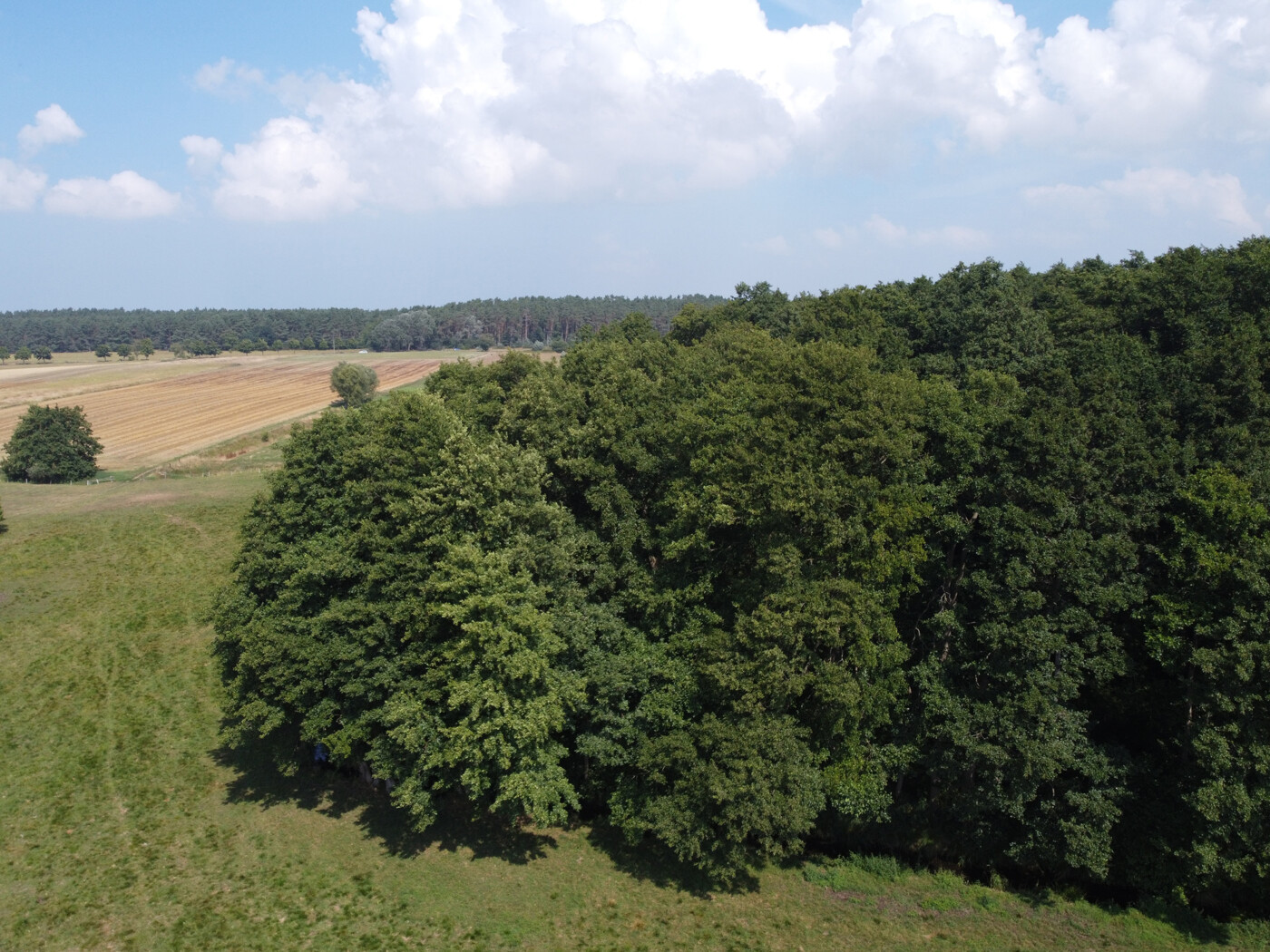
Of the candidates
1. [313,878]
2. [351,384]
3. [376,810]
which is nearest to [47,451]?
[351,384]

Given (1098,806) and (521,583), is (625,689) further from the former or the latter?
(1098,806)

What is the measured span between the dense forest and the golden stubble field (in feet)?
189

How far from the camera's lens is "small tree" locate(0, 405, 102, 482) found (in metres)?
70.1

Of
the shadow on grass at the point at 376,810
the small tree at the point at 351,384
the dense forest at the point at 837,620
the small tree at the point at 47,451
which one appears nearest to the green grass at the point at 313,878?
the shadow on grass at the point at 376,810

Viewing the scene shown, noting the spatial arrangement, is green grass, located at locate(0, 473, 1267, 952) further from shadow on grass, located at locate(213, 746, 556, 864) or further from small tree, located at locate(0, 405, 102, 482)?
small tree, located at locate(0, 405, 102, 482)

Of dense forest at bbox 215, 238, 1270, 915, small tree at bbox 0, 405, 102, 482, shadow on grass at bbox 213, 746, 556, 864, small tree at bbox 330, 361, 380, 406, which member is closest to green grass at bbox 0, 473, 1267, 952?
shadow on grass at bbox 213, 746, 556, 864

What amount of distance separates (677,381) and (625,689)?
19.4m

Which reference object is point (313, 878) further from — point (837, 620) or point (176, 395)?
point (176, 395)

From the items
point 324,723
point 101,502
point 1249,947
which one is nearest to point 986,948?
point 1249,947

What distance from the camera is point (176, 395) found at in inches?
4525

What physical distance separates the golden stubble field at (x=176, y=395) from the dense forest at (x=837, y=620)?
57.5 meters

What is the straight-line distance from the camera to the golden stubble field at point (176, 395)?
86.4 meters

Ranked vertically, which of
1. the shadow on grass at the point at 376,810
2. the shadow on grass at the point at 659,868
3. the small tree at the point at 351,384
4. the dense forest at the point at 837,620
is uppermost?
the small tree at the point at 351,384

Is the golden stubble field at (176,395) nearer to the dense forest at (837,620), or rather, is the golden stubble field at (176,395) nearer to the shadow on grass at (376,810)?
the shadow on grass at (376,810)
